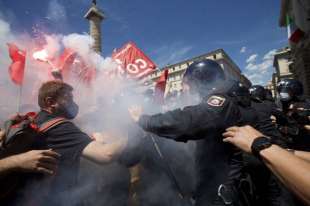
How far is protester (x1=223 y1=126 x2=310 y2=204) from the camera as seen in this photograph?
38.5 inches

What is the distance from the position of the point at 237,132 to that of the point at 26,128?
1.47 m

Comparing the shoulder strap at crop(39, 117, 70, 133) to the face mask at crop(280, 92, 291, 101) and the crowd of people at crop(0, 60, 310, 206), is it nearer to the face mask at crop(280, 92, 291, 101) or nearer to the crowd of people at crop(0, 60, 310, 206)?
the crowd of people at crop(0, 60, 310, 206)

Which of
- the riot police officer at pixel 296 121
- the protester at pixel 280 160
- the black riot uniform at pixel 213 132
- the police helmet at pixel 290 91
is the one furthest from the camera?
the police helmet at pixel 290 91

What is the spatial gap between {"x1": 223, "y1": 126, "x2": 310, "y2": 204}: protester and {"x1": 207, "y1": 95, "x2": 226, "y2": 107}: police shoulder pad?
623 mm

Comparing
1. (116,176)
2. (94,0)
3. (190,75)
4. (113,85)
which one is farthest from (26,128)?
(94,0)

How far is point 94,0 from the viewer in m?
17.9

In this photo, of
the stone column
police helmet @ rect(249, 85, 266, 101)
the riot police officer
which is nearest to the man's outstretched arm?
the riot police officer

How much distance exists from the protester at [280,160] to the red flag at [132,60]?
4933mm

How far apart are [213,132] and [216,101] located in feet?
0.89

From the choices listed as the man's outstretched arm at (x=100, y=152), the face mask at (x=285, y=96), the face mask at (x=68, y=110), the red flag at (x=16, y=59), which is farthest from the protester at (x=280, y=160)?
the red flag at (x=16, y=59)

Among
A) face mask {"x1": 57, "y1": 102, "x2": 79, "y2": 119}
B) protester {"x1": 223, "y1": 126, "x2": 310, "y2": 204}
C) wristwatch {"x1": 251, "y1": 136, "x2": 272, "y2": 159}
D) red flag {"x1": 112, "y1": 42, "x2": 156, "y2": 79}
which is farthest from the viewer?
red flag {"x1": 112, "y1": 42, "x2": 156, "y2": 79}

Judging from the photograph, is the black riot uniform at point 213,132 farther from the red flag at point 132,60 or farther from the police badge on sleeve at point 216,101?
the red flag at point 132,60

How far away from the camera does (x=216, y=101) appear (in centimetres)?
199

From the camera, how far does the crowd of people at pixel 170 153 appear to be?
5.18 feet
